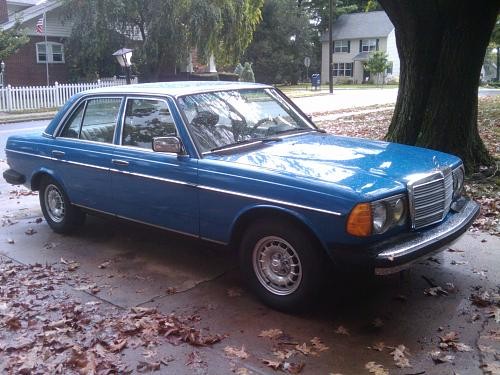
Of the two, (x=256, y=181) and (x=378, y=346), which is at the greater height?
(x=256, y=181)

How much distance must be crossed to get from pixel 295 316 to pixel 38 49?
3345 centimetres

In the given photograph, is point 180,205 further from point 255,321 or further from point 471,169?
point 471,169

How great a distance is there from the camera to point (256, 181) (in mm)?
4320

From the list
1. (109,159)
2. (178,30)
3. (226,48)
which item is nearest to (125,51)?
(178,30)

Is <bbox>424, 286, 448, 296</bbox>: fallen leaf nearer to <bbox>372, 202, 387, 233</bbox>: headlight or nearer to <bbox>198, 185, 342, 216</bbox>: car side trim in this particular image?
<bbox>372, 202, 387, 233</bbox>: headlight

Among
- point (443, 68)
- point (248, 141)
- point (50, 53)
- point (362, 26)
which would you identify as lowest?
point (248, 141)

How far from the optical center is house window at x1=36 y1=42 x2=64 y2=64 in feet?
110

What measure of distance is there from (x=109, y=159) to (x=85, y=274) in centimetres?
114

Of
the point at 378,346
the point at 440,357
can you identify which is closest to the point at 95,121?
the point at 378,346

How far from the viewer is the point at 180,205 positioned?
4.92m

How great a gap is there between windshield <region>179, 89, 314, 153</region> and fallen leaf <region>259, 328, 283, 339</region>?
1640mm

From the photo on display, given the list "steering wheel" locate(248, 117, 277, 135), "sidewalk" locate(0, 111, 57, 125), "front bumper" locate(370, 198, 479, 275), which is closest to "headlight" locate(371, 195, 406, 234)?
"front bumper" locate(370, 198, 479, 275)

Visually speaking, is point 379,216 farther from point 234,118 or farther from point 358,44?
point 358,44

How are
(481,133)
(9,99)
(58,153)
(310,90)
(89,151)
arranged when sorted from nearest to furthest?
(89,151) < (58,153) < (481,133) < (9,99) < (310,90)
